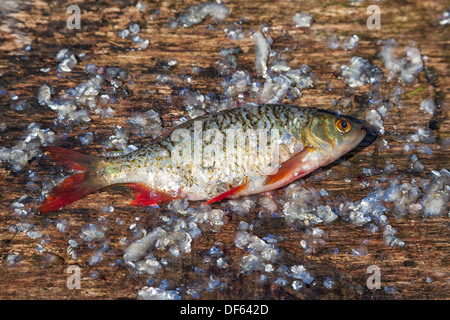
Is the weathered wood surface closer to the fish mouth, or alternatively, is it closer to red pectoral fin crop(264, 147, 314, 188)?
the fish mouth

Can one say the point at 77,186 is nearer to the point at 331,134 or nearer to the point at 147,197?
the point at 147,197

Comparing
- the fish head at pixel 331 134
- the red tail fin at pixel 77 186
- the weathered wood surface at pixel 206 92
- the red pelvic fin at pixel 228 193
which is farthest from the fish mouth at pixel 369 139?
the red tail fin at pixel 77 186

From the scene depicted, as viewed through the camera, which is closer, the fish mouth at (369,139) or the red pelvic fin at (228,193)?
the red pelvic fin at (228,193)

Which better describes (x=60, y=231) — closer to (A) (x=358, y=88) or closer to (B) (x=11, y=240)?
(B) (x=11, y=240)

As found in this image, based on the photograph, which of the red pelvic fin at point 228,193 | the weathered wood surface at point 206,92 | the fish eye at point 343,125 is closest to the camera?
the weathered wood surface at point 206,92

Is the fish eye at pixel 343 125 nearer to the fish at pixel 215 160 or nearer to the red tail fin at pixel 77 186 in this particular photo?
the fish at pixel 215 160

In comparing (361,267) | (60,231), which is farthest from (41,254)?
A: (361,267)
